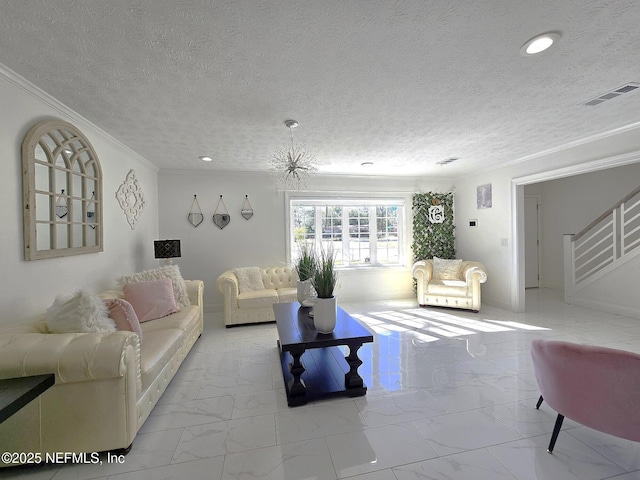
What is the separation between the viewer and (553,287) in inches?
260

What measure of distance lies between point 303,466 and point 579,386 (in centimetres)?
168

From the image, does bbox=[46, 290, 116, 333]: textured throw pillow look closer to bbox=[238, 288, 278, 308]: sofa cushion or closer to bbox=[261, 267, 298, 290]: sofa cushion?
bbox=[238, 288, 278, 308]: sofa cushion

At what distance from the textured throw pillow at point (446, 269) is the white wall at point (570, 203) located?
3.15m

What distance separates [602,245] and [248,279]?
22.5 ft

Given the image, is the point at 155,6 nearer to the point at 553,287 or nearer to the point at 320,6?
the point at 320,6

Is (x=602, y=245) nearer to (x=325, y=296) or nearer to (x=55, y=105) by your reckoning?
(x=325, y=296)

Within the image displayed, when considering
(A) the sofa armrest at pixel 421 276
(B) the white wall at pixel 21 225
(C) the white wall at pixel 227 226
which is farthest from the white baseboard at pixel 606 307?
(B) the white wall at pixel 21 225

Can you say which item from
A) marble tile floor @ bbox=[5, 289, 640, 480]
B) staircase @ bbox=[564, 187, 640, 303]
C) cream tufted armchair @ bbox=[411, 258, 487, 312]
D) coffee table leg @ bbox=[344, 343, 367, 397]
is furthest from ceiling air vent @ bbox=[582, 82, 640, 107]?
staircase @ bbox=[564, 187, 640, 303]

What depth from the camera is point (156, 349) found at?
2.29 meters

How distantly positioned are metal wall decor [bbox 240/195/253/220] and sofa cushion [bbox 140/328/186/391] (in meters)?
2.73

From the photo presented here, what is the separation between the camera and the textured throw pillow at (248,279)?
4691 mm

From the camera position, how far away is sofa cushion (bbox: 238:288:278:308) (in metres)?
4.28

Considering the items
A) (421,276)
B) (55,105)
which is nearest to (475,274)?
A: (421,276)

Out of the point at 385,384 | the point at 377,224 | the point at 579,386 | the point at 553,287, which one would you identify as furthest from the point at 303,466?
the point at 553,287
